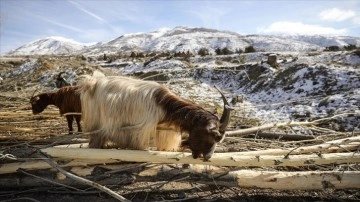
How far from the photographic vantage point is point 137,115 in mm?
4180

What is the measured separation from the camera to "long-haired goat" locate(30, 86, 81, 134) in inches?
251

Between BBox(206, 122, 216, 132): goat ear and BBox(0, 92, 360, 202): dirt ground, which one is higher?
BBox(206, 122, 216, 132): goat ear

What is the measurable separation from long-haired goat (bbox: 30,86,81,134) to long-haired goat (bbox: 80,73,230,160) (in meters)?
1.93

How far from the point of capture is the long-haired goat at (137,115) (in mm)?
3894

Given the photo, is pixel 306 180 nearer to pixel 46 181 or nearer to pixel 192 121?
pixel 192 121

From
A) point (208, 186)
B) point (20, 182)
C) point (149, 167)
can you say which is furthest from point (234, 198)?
point (20, 182)

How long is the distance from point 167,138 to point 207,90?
32.0ft

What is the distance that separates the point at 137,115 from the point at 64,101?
9.69ft

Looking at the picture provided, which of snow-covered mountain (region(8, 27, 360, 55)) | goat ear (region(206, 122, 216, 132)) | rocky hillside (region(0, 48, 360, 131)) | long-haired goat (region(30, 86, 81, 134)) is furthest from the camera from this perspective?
snow-covered mountain (region(8, 27, 360, 55))

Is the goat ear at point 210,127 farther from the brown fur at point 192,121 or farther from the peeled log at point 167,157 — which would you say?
the peeled log at point 167,157

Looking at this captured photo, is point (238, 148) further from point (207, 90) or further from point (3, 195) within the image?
point (207, 90)

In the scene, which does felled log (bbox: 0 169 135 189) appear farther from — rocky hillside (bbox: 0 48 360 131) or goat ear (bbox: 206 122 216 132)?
rocky hillside (bbox: 0 48 360 131)

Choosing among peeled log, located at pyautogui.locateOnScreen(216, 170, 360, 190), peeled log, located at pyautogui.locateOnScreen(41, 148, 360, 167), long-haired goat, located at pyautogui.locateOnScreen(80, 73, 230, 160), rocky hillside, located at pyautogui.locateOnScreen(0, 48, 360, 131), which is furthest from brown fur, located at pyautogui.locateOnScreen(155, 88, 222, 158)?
rocky hillside, located at pyautogui.locateOnScreen(0, 48, 360, 131)

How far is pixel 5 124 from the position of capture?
6.03 metres
